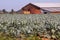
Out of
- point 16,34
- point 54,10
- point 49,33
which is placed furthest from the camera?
point 54,10

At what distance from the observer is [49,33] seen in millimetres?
10484

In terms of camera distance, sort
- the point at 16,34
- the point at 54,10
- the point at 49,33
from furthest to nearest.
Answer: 1. the point at 54,10
2. the point at 49,33
3. the point at 16,34

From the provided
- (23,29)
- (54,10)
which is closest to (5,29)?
(23,29)

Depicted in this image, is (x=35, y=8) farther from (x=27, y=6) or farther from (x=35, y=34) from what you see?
(x=35, y=34)

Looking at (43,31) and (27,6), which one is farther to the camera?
(27,6)

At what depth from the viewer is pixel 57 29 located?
34.5ft

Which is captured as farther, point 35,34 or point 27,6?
point 27,6

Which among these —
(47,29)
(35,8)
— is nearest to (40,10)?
(35,8)

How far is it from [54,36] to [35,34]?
81 cm

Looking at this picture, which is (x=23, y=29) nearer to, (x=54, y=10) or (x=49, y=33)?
(x=49, y=33)

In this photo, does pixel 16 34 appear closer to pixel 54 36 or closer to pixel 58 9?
pixel 54 36

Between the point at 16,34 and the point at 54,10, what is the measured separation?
3060 centimetres

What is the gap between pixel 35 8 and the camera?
137 feet

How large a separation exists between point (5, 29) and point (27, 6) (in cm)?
3139
